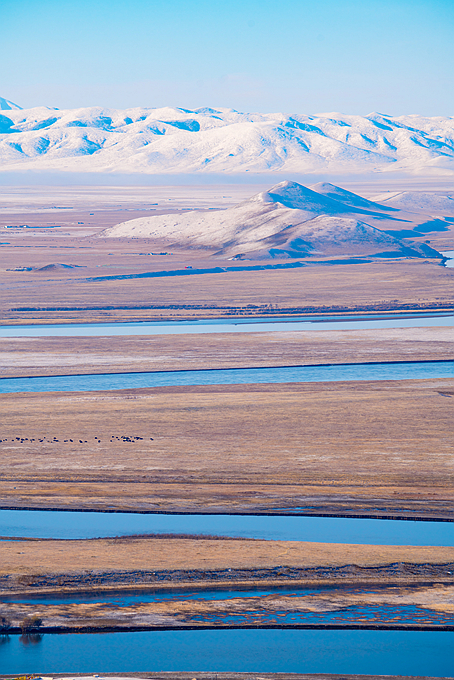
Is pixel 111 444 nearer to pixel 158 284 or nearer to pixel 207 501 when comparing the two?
pixel 207 501

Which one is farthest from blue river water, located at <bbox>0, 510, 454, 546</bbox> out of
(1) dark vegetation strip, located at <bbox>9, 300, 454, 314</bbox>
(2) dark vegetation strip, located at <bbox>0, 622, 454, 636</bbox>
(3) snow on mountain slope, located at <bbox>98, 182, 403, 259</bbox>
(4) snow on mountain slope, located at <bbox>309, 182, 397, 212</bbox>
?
(4) snow on mountain slope, located at <bbox>309, 182, 397, 212</bbox>

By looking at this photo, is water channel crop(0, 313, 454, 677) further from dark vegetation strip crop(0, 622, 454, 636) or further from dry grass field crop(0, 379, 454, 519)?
dry grass field crop(0, 379, 454, 519)

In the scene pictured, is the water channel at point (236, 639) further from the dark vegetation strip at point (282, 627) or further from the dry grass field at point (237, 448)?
the dry grass field at point (237, 448)

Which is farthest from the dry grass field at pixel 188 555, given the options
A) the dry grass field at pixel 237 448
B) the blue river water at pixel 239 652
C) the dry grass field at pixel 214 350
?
the dry grass field at pixel 214 350

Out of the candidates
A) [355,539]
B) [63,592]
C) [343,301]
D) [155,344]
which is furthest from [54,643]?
[343,301]

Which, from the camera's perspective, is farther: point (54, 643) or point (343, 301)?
point (343, 301)

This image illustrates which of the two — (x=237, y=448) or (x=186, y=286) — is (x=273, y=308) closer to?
(x=186, y=286)
